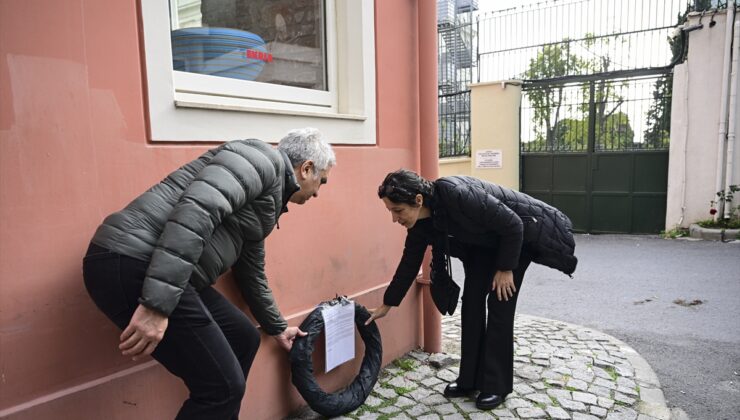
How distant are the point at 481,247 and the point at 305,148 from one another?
1.41 meters

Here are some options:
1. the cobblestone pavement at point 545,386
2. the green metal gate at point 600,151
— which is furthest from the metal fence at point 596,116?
the cobblestone pavement at point 545,386

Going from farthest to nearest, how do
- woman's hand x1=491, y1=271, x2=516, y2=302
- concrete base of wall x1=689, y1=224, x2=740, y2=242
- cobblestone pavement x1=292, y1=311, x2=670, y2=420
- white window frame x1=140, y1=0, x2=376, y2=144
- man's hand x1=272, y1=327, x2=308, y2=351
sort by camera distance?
1. concrete base of wall x1=689, y1=224, x2=740, y2=242
2. cobblestone pavement x1=292, y1=311, x2=670, y2=420
3. woman's hand x1=491, y1=271, x2=516, y2=302
4. man's hand x1=272, y1=327, x2=308, y2=351
5. white window frame x1=140, y1=0, x2=376, y2=144

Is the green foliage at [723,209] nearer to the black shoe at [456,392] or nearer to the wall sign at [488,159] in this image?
the wall sign at [488,159]

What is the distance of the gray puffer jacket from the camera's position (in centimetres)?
170

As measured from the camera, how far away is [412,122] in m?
4.09

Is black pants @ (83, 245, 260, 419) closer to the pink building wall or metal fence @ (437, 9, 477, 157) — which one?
the pink building wall

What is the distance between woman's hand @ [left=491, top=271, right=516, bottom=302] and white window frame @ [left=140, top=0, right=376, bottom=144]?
1.32 m

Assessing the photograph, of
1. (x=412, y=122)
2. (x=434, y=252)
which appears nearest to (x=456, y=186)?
(x=434, y=252)

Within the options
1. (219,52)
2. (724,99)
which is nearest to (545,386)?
(219,52)

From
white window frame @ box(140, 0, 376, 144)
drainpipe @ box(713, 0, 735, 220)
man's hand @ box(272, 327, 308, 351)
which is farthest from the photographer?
drainpipe @ box(713, 0, 735, 220)

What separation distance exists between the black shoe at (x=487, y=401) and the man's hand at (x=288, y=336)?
1.22 m

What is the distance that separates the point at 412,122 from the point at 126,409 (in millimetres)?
2823

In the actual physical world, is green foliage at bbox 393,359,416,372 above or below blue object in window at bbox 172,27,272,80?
below

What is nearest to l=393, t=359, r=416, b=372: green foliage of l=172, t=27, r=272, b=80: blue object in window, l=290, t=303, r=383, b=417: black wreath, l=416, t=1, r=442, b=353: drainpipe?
l=416, t=1, r=442, b=353: drainpipe
